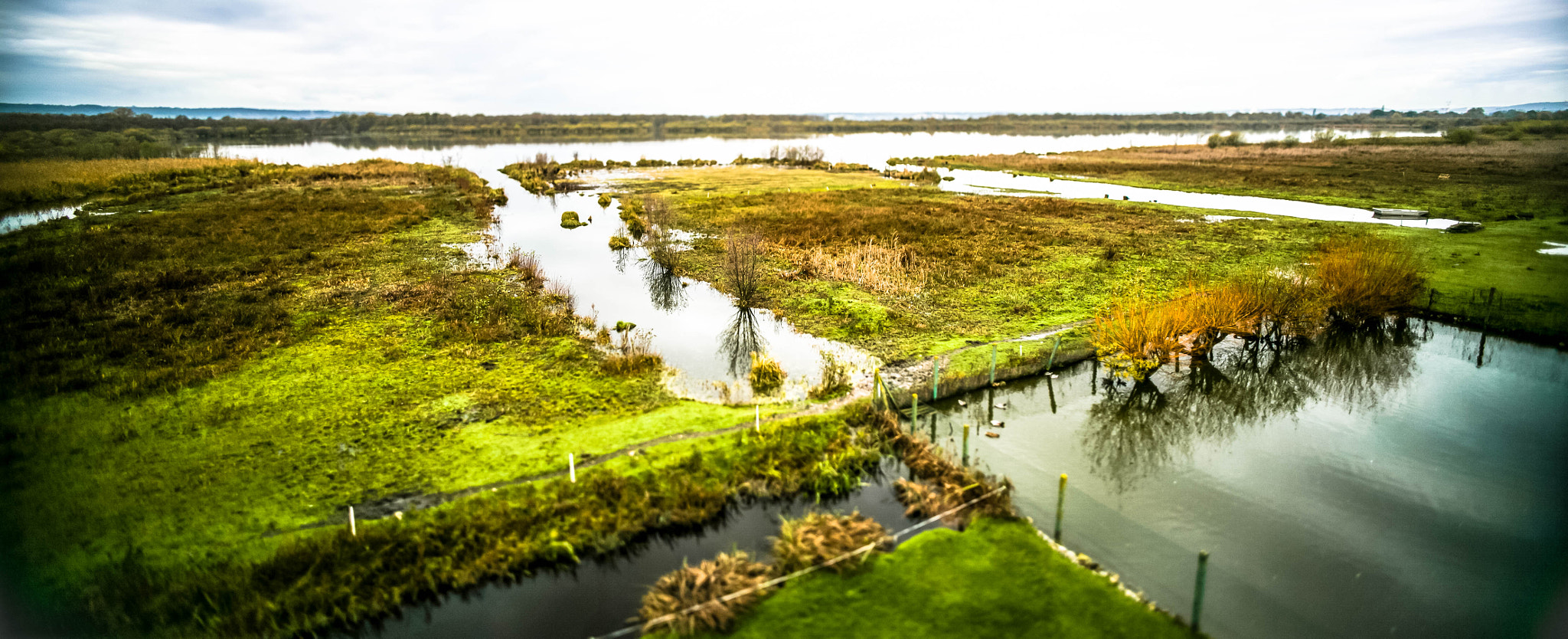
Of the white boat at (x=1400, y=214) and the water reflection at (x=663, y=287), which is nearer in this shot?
the water reflection at (x=663, y=287)

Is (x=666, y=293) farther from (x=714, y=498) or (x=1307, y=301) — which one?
(x=1307, y=301)

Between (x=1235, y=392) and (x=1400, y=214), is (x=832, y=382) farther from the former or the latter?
(x=1400, y=214)

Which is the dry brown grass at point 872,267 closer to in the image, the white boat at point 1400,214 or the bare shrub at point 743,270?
the bare shrub at point 743,270

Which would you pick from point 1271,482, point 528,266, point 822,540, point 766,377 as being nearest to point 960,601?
point 822,540

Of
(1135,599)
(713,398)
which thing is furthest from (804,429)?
(1135,599)

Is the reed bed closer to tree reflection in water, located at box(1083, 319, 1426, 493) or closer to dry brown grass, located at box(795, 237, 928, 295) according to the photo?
tree reflection in water, located at box(1083, 319, 1426, 493)

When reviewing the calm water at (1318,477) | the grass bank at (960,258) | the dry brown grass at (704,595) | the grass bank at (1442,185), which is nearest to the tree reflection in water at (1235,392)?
the calm water at (1318,477)

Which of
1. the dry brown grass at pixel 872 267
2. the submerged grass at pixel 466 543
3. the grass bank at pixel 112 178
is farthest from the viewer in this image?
the grass bank at pixel 112 178
